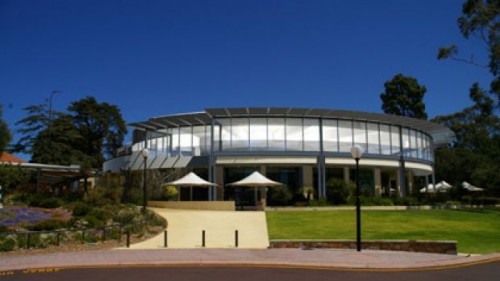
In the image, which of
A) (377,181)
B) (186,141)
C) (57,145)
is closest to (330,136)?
(377,181)

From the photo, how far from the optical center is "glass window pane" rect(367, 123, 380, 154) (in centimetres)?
4656

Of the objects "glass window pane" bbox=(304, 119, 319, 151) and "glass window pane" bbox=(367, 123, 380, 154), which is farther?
"glass window pane" bbox=(367, 123, 380, 154)

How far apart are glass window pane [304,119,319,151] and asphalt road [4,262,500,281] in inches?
1216

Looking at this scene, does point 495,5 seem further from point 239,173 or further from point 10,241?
point 10,241

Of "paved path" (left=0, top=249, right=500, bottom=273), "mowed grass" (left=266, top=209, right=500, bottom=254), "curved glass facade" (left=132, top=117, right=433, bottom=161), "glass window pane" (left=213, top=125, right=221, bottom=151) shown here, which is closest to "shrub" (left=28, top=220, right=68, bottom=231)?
"paved path" (left=0, top=249, right=500, bottom=273)

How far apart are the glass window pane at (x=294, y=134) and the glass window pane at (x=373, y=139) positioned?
7334 millimetres

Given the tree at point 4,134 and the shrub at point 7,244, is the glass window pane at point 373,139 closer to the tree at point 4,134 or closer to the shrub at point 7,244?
the tree at point 4,134

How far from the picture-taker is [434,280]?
11164 millimetres

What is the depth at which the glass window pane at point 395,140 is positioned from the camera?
4812 centimetres

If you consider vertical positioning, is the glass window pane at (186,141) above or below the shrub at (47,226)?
above

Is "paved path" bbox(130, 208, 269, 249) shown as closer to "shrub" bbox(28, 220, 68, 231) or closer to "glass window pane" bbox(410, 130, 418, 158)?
"shrub" bbox(28, 220, 68, 231)

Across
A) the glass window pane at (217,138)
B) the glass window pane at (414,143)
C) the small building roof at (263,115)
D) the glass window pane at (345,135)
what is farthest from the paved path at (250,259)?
the glass window pane at (414,143)

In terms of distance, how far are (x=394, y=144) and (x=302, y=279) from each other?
→ 1555 inches

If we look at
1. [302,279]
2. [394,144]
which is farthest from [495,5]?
[302,279]
